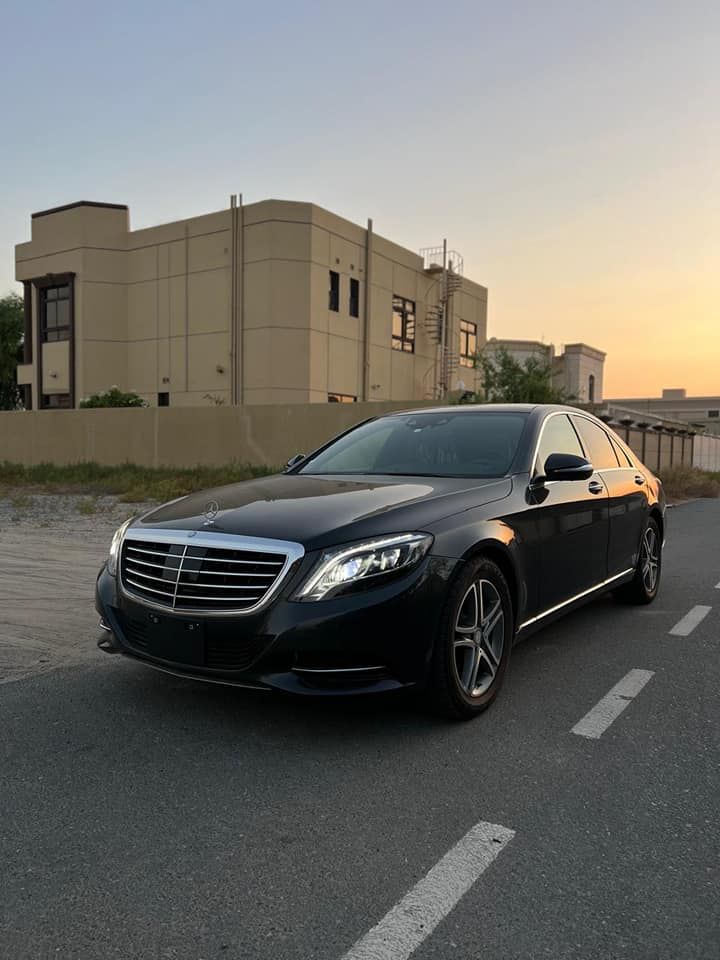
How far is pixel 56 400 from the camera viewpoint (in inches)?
1362

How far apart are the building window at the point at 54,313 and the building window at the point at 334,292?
455 inches

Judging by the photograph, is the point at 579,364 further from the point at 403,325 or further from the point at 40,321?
the point at 40,321

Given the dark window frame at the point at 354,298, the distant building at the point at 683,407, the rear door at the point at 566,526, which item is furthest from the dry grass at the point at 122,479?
the distant building at the point at 683,407

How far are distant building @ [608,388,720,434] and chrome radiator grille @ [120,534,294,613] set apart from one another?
229ft

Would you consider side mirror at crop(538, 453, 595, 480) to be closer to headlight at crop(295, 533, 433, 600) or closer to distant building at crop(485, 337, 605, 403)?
headlight at crop(295, 533, 433, 600)

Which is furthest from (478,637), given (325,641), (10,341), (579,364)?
(10,341)

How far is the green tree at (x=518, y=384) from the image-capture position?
23.3 meters

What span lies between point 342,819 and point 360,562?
3.42ft

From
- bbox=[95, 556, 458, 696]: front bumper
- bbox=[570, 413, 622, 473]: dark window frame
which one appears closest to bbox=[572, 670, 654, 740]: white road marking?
bbox=[95, 556, 458, 696]: front bumper

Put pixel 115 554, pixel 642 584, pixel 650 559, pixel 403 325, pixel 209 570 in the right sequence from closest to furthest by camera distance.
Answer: pixel 209 570
pixel 115 554
pixel 642 584
pixel 650 559
pixel 403 325

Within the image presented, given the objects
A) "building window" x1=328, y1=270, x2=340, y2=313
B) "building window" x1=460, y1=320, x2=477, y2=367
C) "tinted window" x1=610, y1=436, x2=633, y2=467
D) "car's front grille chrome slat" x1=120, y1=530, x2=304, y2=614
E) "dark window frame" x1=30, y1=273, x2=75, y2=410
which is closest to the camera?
"car's front grille chrome slat" x1=120, y1=530, x2=304, y2=614

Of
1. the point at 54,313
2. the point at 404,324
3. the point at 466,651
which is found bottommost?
the point at 466,651

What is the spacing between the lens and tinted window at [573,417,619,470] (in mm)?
5699

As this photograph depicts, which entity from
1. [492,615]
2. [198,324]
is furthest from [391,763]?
[198,324]
